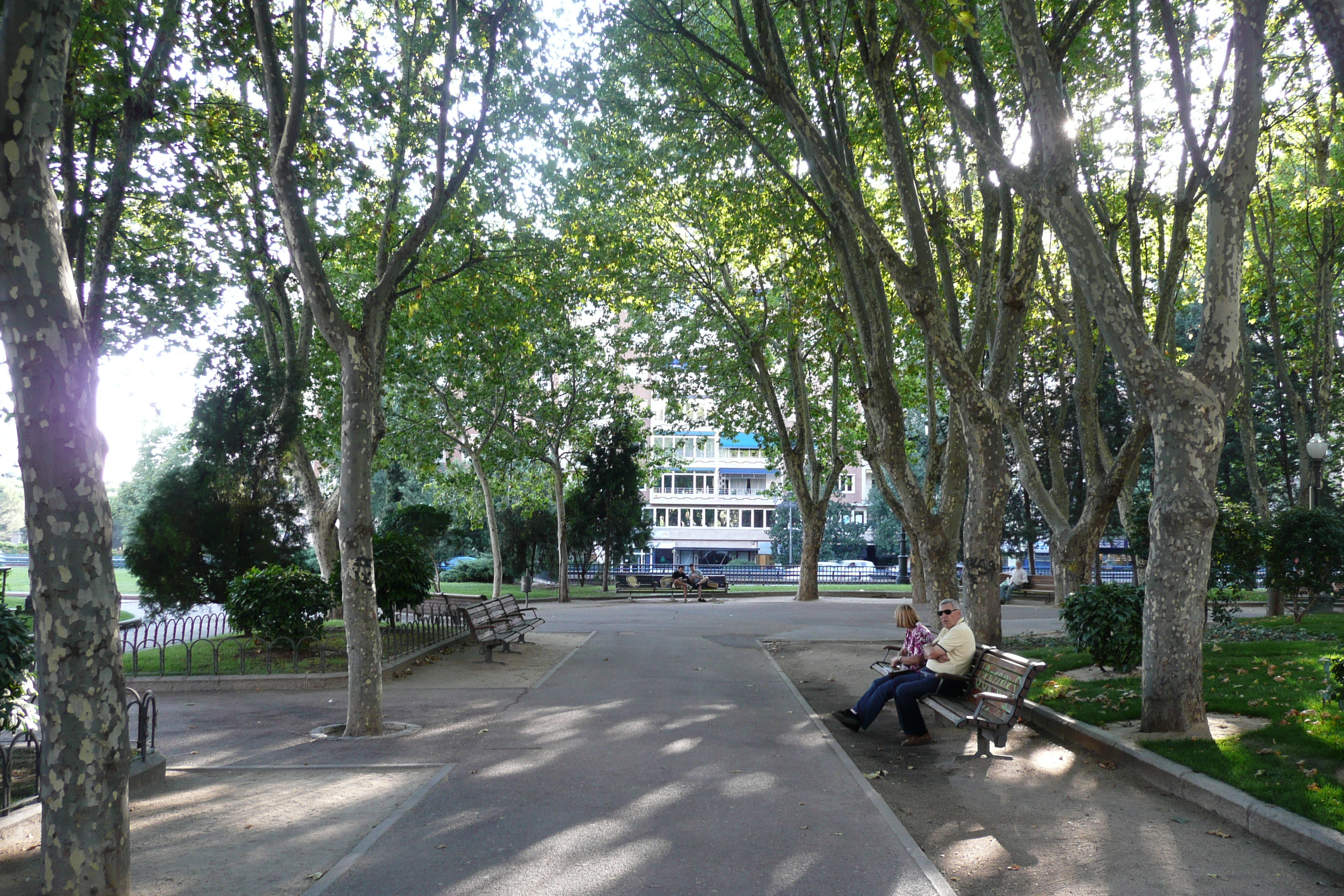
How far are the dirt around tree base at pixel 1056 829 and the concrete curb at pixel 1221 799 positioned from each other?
72mm

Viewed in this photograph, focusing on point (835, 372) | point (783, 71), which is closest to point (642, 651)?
A: point (783, 71)

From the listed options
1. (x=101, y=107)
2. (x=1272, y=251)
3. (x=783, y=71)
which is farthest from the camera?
(x=1272, y=251)

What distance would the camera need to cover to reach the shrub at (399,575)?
589 inches

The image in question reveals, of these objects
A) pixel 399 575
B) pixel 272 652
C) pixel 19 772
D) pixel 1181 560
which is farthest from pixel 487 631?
pixel 1181 560

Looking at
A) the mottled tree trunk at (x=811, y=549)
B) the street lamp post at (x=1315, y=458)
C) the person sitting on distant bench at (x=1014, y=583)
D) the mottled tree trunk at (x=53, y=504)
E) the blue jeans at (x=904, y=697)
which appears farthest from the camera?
the person sitting on distant bench at (x=1014, y=583)

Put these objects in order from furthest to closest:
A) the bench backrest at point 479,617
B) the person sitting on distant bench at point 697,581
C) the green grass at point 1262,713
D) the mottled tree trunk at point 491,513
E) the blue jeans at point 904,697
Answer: the person sitting on distant bench at point 697,581
the mottled tree trunk at point 491,513
the bench backrest at point 479,617
the blue jeans at point 904,697
the green grass at point 1262,713

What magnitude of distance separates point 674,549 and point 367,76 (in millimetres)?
56475

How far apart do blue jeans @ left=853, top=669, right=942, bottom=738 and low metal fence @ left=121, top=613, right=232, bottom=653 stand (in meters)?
9.55

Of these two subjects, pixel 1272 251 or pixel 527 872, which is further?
pixel 1272 251

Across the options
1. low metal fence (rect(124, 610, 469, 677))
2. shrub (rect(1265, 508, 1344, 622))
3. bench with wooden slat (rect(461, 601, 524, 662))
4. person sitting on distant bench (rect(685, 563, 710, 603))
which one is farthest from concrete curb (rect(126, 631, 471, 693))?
person sitting on distant bench (rect(685, 563, 710, 603))

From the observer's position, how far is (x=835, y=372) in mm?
26078

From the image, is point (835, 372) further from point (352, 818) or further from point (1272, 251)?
point (352, 818)

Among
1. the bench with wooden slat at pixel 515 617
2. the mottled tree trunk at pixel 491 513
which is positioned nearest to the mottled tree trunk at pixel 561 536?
the mottled tree trunk at pixel 491 513

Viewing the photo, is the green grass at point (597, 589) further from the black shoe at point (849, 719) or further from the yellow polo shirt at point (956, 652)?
the yellow polo shirt at point (956, 652)
